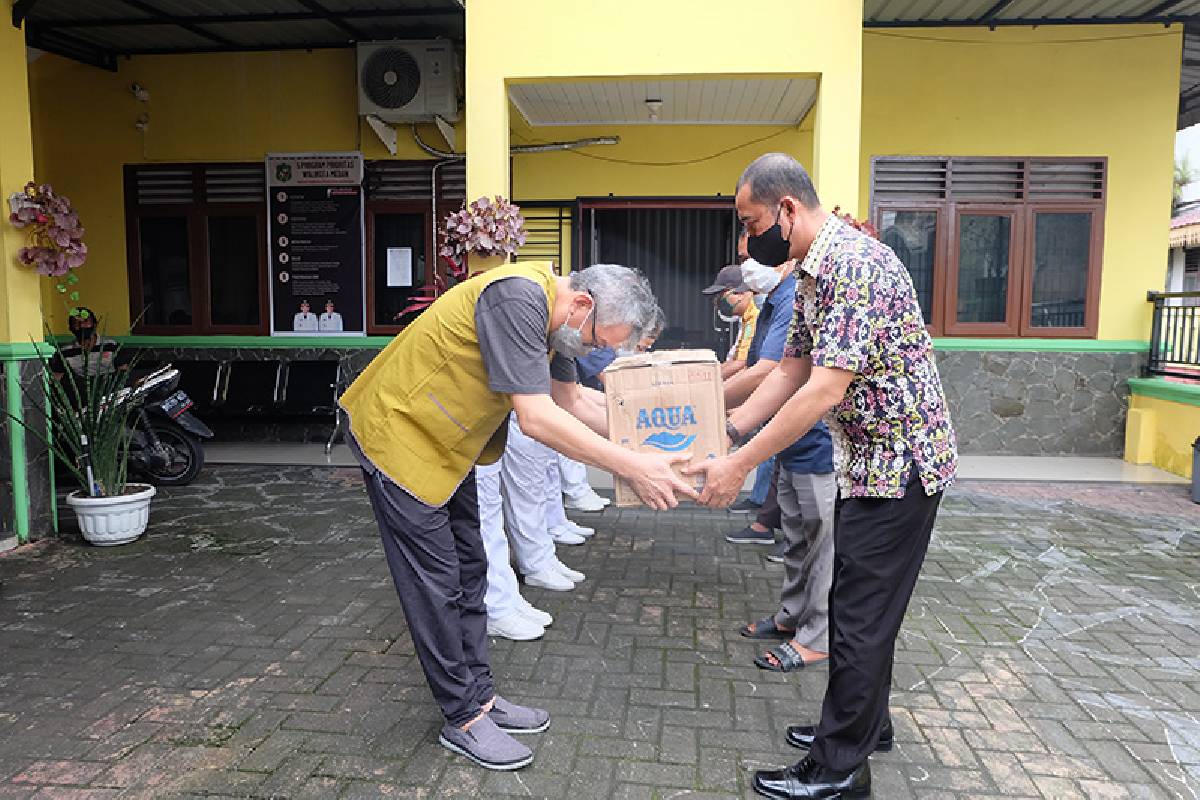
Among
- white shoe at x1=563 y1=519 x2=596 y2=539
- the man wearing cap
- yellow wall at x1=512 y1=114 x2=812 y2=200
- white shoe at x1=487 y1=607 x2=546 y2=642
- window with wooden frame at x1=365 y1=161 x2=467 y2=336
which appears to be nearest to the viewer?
the man wearing cap

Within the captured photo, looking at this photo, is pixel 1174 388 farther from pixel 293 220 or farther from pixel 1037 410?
pixel 293 220

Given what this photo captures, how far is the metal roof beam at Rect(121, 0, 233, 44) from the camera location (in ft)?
23.1

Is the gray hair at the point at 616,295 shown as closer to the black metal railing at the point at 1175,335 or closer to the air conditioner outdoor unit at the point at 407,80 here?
the air conditioner outdoor unit at the point at 407,80

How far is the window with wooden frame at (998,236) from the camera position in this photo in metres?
7.77

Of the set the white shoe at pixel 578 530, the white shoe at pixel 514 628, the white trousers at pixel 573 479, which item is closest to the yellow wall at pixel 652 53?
the white trousers at pixel 573 479

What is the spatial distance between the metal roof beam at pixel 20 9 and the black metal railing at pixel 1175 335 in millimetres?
8792

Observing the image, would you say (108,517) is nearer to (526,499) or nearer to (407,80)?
(526,499)

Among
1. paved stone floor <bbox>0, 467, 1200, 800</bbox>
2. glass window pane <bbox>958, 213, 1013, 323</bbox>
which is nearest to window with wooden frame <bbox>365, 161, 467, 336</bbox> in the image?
paved stone floor <bbox>0, 467, 1200, 800</bbox>

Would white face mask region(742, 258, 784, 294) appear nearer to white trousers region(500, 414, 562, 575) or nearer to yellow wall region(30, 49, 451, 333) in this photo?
white trousers region(500, 414, 562, 575)

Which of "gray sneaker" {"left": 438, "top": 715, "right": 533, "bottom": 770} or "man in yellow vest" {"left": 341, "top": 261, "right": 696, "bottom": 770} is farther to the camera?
"gray sneaker" {"left": 438, "top": 715, "right": 533, "bottom": 770}

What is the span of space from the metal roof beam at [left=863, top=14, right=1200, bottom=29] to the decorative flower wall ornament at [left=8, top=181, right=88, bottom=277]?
6643mm

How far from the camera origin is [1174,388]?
7141 mm

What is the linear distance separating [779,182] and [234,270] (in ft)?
24.5

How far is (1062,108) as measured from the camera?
25.3 ft
